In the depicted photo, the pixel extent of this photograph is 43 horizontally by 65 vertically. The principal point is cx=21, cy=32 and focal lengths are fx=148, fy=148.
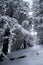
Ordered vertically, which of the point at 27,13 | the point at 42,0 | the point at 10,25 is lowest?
the point at 10,25

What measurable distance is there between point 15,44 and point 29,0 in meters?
6.18

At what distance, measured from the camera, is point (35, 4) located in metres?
17.5

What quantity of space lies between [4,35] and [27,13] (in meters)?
8.05

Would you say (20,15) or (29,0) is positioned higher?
(29,0)

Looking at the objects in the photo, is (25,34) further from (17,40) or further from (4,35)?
(4,35)

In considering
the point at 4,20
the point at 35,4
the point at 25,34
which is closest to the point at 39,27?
the point at 25,34

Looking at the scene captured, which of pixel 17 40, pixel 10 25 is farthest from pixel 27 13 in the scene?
pixel 10 25

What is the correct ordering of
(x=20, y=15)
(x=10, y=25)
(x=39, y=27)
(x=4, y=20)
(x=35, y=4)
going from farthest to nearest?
(x=20, y=15)
(x=35, y=4)
(x=39, y=27)
(x=10, y=25)
(x=4, y=20)

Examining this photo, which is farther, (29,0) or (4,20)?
(29,0)

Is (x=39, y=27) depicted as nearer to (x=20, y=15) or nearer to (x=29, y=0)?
(x=20, y=15)

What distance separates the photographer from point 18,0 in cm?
1653

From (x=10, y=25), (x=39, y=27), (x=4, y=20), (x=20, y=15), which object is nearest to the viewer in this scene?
(x=4, y=20)

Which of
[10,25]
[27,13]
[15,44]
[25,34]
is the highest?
[27,13]

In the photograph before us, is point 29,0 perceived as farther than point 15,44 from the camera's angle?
Yes
